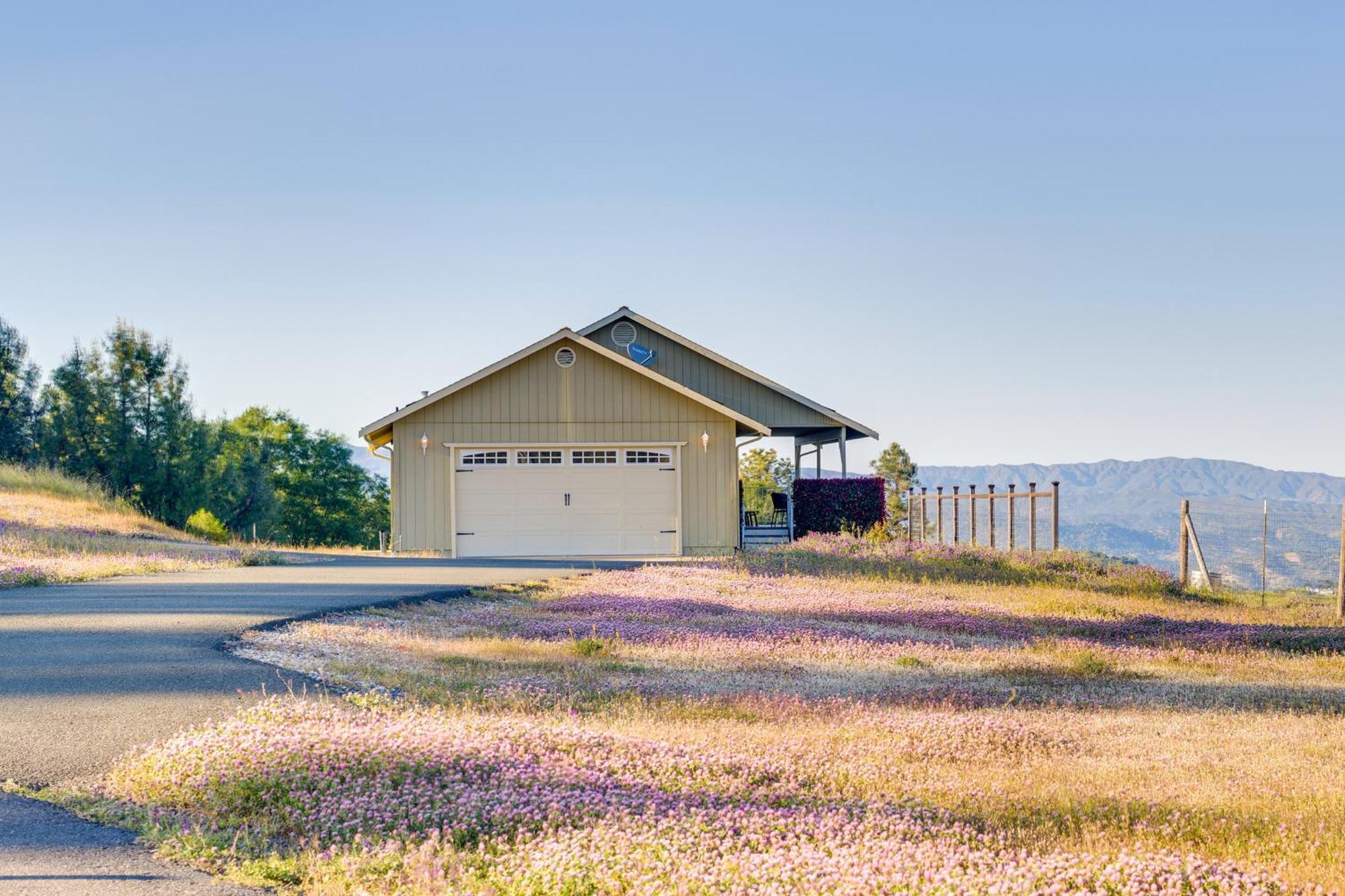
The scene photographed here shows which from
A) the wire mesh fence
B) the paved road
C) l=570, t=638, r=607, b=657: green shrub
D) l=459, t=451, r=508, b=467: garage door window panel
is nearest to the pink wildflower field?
l=570, t=638, r=607, b=657: green shrub

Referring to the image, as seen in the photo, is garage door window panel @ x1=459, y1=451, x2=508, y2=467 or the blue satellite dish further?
the blue satellite dish

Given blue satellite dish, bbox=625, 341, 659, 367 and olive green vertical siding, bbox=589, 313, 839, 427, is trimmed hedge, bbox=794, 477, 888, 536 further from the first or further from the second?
blue satellite dish, bbox=625, 341, 659, 367

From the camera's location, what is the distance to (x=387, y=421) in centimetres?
2552

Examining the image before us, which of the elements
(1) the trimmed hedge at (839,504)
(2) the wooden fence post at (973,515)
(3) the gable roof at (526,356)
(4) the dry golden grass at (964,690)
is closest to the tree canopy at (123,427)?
(3) the gable roof at (526,356)

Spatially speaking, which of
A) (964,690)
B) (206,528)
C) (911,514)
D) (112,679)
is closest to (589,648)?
(964,690)

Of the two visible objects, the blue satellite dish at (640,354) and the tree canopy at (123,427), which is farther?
the tree canopy at (123,427)

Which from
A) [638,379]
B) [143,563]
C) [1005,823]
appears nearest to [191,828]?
[1005,823]

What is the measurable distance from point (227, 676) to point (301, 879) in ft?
14.8

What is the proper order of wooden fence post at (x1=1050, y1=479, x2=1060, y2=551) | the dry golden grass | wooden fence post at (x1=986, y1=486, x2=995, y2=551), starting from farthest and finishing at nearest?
wooden fence post at (x1=986, y1=486, x2=995, y2=551) < wooden fence post at (x1=1050, y1=479, x2=1060, y2=551) < the dry golden grass

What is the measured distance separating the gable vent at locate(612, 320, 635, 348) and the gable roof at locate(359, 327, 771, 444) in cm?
394

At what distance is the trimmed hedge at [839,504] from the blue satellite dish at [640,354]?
17.6 feet

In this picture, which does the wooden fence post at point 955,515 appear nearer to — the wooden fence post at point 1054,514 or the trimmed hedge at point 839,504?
the trimmed hedge at point 839,504

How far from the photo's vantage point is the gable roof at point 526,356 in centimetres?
2553

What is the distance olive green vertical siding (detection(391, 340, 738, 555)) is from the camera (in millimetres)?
25828
